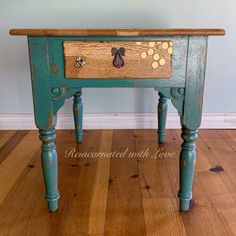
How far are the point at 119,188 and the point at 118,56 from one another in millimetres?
576

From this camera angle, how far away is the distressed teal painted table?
2.94 feet

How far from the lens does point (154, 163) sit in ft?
4.76

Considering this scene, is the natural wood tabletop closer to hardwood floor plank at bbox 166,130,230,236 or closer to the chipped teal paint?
the chipped teal paint

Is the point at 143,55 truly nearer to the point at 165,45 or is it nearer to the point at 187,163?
the point at 165,45

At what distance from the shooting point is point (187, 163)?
1013mm

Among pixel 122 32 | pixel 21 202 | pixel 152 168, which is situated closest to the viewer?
pixel 122 32

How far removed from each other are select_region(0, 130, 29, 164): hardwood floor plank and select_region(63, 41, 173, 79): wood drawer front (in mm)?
813

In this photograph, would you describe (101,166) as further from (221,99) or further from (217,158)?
(221,99)

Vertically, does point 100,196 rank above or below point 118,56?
below

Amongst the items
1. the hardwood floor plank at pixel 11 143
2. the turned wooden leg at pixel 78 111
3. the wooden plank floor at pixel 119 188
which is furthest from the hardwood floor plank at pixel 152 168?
the hardwood floor plank at pixel 11 143

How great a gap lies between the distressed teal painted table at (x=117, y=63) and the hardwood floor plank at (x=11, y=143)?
672 millimetres

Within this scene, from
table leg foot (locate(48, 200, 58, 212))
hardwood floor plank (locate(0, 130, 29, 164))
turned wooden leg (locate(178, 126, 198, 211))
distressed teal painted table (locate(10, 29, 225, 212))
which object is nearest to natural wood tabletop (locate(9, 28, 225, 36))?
distressed teal painted table (locate(10, 29, 225, 212))

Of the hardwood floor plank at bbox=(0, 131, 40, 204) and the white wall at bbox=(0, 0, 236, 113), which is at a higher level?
the white wall at bbox=(0, 0, 236, 113)

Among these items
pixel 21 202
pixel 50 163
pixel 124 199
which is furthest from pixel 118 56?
pixel 21 202
